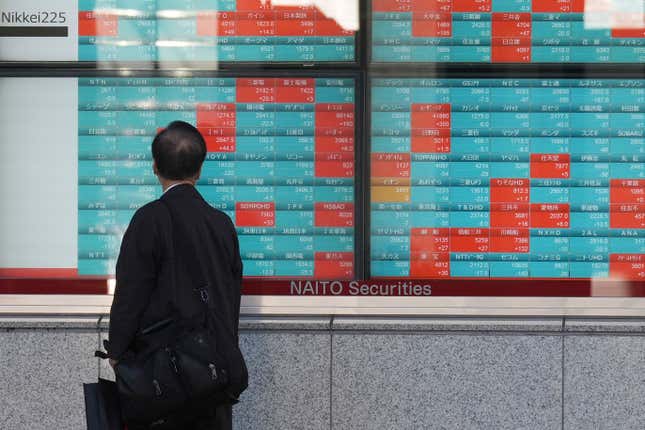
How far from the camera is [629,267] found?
18.1 feet

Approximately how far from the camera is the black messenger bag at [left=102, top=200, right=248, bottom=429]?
3695 millimetres

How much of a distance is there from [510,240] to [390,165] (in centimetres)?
87

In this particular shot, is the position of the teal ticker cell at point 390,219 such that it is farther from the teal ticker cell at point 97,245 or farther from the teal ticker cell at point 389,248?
the teal ticker cell at point 97,245

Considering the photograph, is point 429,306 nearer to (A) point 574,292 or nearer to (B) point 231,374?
(A) point 574,292

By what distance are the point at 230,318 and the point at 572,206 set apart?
256 centimetres

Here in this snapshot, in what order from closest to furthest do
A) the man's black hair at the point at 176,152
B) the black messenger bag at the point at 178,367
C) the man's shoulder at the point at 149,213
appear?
1. the black messenger bag at the point at 178,367
2. the man's shoulder at the point at 149,213
3. the man's black hair at the point at 176,152

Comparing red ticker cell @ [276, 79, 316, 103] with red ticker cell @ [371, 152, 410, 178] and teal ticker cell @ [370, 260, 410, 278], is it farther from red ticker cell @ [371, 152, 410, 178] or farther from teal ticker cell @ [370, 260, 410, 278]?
teal ticker cell @ [370, 260, 410, 278]

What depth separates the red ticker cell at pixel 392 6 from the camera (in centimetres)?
552

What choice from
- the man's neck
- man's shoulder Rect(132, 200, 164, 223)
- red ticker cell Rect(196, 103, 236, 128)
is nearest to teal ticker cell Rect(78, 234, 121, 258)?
red ticker cell Rect(196, 103, 236, 128)

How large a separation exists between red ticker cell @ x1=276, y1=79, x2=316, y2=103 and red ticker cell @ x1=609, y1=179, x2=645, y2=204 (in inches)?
76.1

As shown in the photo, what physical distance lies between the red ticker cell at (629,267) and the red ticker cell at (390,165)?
1.38 metres

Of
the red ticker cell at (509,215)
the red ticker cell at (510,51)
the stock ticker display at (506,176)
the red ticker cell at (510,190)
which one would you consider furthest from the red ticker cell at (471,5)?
the red ticker cell at (509,215)

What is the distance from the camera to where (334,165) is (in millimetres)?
5539

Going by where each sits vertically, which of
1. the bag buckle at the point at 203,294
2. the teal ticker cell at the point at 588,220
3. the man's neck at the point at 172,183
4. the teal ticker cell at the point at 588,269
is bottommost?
the teal ticker cell at the point at 588,269
